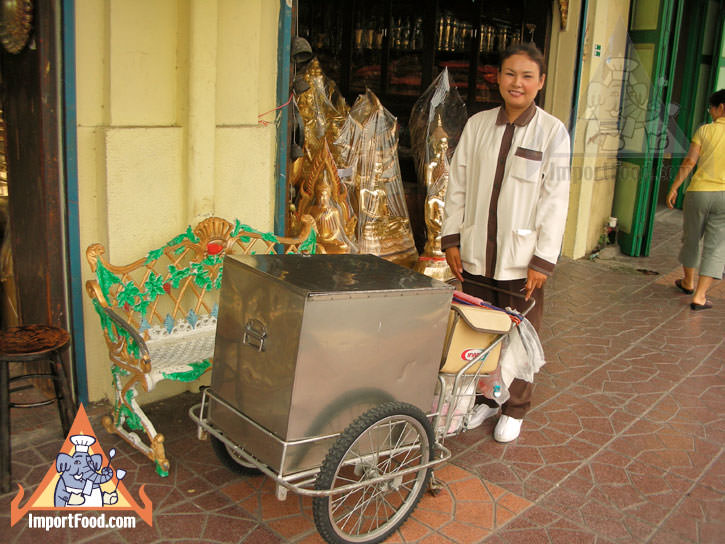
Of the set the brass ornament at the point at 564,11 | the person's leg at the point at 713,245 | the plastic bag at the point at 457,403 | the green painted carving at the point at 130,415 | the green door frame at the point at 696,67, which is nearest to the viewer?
the plastic bag at the point at 457,403

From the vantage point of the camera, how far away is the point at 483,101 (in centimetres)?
788

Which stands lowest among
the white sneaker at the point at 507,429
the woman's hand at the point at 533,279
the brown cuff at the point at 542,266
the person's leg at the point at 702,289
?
the white sneaker at the point at 507,429

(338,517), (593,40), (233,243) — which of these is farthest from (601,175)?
(338,517)

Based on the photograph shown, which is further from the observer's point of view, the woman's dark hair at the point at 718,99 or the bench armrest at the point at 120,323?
the woman's dark hair at the point at 718,99

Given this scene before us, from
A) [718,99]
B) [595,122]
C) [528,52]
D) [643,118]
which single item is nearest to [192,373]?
[528,52]

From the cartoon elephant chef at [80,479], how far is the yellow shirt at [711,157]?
515 cm

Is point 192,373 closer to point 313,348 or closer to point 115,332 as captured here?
point 115,332

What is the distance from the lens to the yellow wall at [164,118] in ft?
11.2

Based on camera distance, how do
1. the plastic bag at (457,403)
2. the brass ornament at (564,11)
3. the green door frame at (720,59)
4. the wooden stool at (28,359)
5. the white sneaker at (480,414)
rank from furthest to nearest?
the green door frame at (720,59), the brass ornament at (564,11), the white sneaker at (480,414), the plastic bag at (457,403), the wooden stool at (28,359)

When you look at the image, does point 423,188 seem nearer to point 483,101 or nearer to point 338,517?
point 483,101

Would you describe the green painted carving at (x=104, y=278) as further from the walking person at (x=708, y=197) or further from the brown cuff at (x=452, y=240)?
the walking person at (x=708, y=197)

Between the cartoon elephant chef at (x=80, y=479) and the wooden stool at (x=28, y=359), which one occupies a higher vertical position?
the wooden stool at (x=28, y=359)

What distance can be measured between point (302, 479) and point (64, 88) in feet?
6.66

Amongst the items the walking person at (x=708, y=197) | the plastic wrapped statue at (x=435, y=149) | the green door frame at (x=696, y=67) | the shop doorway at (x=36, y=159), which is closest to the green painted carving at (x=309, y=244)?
the shop doorway at (x=36, y=159)
